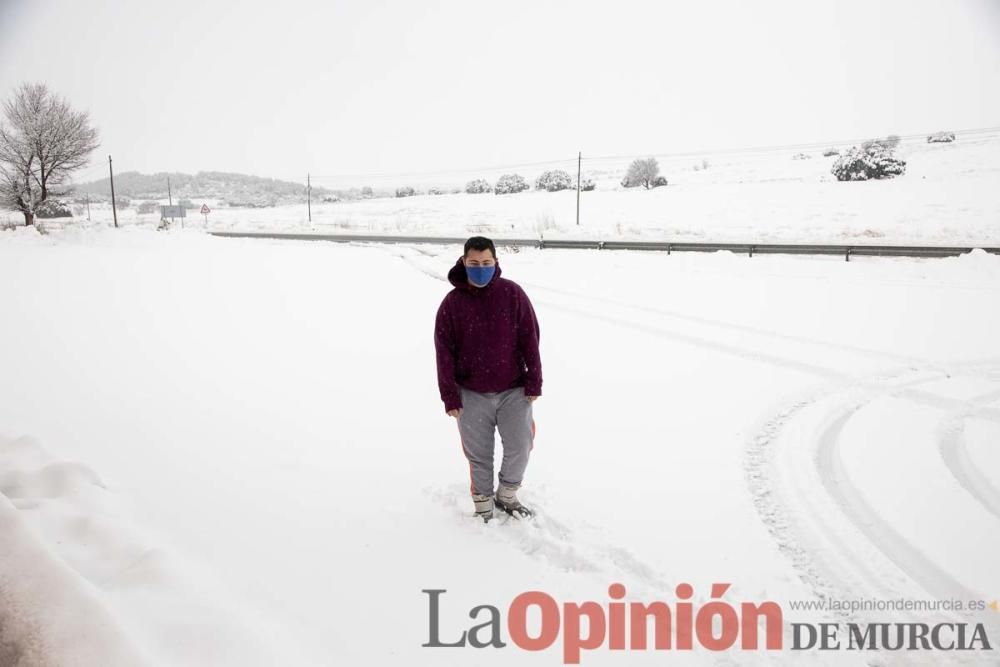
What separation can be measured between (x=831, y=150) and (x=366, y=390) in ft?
231

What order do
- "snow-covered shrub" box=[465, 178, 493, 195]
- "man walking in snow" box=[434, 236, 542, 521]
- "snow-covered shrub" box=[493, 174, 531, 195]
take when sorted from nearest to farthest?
"man walking in snow" box=[434, 236, 542, 521]
"snow-covered shrub" box=[493, 174, 531, 195]
"snow-covered shrub" box=[465, 178, 493, 195]

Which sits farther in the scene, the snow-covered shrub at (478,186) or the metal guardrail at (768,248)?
the snow-covered shrub at (478,186)

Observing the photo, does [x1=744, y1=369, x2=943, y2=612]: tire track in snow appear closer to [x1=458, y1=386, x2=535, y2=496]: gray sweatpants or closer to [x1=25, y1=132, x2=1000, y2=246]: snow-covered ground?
[x1=458, y1=386, x2=535, y2=496]: gray sweatpants

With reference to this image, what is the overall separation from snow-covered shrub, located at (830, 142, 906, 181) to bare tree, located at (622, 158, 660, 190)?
17594mm

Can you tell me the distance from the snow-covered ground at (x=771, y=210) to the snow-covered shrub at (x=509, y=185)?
652 centimetres

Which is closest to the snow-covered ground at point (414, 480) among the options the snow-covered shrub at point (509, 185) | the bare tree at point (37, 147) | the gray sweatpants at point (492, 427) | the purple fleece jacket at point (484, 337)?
the gray sweatpants at point (492, 427)

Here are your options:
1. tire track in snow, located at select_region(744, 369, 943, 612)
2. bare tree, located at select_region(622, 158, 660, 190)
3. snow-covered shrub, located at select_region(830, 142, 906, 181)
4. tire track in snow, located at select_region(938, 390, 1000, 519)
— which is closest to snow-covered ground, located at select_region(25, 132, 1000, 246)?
snow-covered shrub, located at select_region(830, 142, 906, 181)

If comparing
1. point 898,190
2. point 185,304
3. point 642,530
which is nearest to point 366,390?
point 642,530

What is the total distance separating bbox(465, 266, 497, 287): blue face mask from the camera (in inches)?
128

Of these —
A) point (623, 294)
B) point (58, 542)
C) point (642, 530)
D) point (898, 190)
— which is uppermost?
point (898, 190)

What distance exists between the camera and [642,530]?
368 centimetres

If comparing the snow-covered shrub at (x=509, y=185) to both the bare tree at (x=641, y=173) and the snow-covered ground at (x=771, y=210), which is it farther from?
the bare tree at (x=641, y=173)

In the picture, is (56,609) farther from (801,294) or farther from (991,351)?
(801,294)

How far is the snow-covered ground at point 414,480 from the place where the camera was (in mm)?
2646
